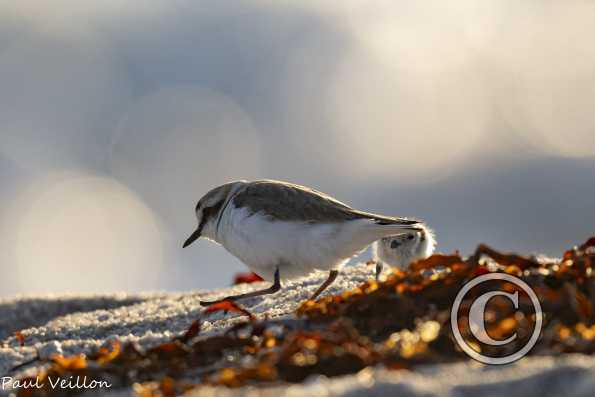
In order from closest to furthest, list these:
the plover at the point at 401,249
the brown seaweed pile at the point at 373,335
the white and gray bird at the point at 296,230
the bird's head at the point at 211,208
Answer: the brown seaweed pile at the point at 373,335, the white and gray bird at the point at 296,230, the bird's head at the point at 211,208, the plover at the point at 401,249

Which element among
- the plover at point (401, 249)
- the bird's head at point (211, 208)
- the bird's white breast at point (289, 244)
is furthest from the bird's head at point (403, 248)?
the bird's head at point (211, 208)

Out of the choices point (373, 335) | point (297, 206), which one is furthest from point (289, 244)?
point (373, 335)

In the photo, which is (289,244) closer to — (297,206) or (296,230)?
(296,230)

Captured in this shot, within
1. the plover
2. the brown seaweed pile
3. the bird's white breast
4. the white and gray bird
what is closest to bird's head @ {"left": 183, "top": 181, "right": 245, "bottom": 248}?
the white and gray bird

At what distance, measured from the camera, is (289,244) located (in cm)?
550

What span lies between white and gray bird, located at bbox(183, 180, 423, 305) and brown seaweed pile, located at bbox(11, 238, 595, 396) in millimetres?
1398

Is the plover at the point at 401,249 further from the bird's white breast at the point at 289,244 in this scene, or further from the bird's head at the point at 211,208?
the bird's head at the point at 211,208

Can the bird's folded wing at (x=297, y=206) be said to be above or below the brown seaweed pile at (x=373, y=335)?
above

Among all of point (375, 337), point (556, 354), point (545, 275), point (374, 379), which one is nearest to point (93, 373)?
point (375, 337)

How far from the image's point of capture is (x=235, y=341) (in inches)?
131

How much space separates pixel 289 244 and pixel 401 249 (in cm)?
159

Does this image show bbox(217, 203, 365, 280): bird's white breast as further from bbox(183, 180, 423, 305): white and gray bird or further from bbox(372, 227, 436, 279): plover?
bbox(372, 227, 436, 279): plover

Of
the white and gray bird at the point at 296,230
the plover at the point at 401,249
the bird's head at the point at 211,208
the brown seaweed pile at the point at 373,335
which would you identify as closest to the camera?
the brown seaweed pile at the point at 373,335

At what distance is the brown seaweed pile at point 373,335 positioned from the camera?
2.80 meters
